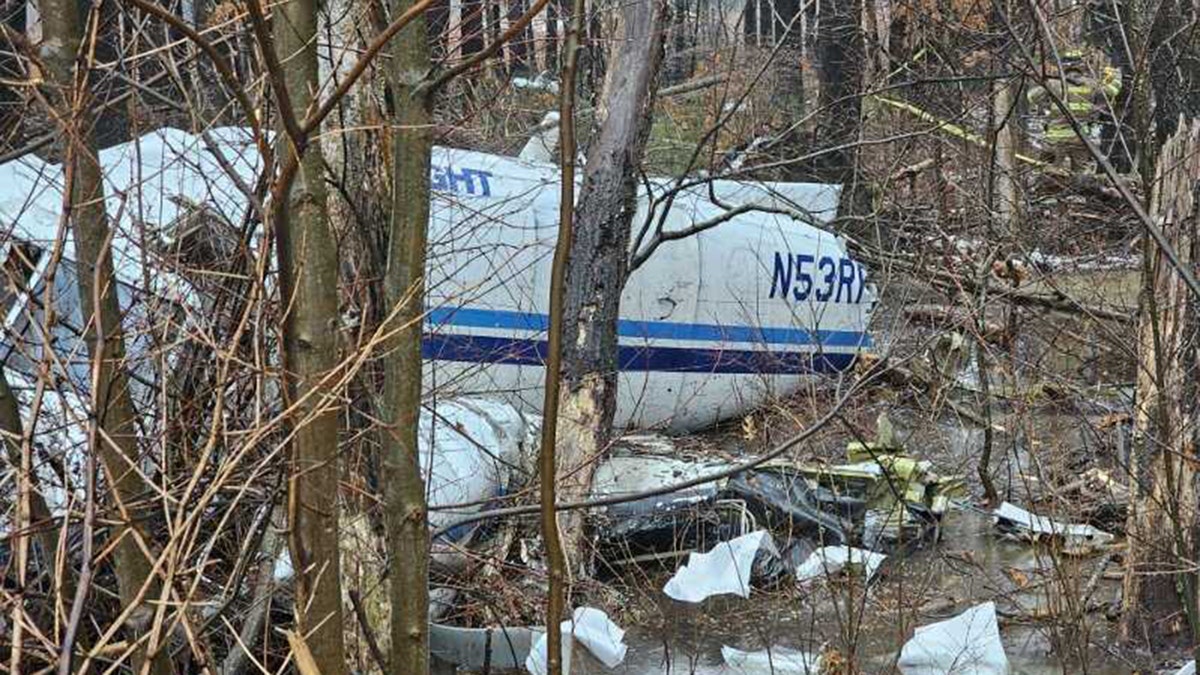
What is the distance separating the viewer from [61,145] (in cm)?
318

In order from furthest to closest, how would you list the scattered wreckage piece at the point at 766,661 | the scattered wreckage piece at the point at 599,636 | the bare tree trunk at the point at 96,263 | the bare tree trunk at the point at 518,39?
1. the scattered wreckage piece at the point at 599,636
2. the scattered wreckage piece at the point at 766,661
3. the bare tree trunk at the point at 518,39
4. the bare tree trunk at the point at 96,263

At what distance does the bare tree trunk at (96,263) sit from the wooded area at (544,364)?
0.03 ft

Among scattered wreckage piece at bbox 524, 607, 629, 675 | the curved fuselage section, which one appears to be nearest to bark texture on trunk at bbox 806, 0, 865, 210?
the curved fuselage section

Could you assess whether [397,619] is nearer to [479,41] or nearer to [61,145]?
[61,145]

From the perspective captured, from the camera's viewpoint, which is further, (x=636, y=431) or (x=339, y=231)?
(x=636, y=431)

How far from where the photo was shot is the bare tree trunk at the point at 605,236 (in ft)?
27.1

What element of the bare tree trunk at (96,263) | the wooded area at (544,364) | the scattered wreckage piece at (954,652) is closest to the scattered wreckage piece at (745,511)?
the wooded area at (544,364)

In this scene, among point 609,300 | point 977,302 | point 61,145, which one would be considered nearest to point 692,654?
point 609,300

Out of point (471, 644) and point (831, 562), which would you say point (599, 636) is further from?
point (831, 562)

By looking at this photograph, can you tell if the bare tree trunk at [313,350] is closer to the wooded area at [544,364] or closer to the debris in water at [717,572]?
the wooded area at [544,364]

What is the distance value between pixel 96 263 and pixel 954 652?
Result: 502 centimetres

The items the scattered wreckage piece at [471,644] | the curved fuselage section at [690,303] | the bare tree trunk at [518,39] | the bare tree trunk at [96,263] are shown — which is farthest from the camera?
the curved fuselage section at [690,303]

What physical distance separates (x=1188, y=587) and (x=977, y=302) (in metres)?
5.42

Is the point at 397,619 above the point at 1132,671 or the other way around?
above
